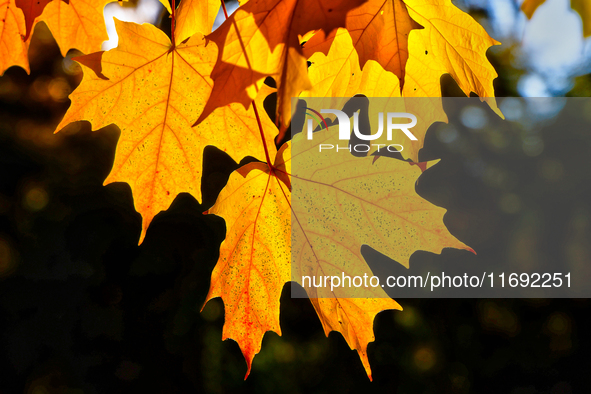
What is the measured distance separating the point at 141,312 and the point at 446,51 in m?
4.42

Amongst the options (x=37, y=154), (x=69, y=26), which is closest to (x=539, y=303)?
(x=69, y=26)

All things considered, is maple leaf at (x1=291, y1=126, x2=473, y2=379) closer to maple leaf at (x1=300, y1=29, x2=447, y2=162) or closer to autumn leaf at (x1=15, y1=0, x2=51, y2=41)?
maple leaf at (x1=300, y1=29, x2=447, y2=162)

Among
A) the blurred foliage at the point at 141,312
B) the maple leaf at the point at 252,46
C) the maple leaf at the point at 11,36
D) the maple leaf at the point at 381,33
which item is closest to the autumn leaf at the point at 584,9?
the maple leaf at the point at 381,33

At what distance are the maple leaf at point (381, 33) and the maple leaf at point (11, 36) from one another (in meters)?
0.56

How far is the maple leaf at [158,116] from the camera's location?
1.74 feet

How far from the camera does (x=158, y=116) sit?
0.55 meters

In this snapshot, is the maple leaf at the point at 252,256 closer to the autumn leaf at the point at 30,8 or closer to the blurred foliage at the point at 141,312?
the autumn leaf at the point at 30,8

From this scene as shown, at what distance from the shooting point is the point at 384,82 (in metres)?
0.57

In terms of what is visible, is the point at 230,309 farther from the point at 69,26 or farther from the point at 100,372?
the point at 100,372

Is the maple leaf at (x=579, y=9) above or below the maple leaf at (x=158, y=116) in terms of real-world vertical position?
above

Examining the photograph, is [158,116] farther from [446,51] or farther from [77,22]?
[446,51]

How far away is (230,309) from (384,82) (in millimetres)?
450

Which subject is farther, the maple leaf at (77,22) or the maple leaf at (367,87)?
the maple leaf at (77,22)

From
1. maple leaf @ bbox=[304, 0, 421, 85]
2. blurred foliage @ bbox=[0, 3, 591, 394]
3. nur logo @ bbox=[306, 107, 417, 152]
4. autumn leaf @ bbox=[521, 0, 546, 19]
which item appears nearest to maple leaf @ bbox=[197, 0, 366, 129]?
maple leaf @ bbox=[304, 0, 421, 85]
